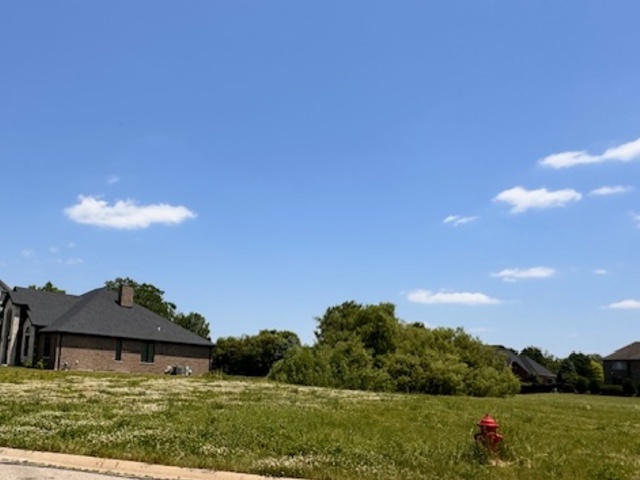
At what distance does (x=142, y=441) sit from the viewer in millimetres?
10250

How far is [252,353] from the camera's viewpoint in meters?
68.2

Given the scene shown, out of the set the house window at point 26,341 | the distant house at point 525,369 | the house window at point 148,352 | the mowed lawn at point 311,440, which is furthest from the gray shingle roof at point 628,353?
the mowed lawn at point 311,440

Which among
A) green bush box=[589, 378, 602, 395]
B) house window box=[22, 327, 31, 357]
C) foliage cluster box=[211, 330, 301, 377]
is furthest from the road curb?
green bush box=[589, 378, 602, 395]

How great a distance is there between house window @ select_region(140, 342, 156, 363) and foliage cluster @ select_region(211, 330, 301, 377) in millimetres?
16231

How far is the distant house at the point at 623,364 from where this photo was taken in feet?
303

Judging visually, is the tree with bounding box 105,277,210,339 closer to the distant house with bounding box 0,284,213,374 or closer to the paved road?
the distant house with bounding box 0,284,213,374

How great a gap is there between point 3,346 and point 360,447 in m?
48.9

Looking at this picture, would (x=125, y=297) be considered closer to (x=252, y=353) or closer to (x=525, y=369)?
(x=252, y=353)

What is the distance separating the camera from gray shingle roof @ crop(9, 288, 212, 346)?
158 feet

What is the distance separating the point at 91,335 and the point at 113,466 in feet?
137

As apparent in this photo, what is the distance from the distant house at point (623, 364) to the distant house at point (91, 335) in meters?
68.8

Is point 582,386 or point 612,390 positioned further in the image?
point 582,386

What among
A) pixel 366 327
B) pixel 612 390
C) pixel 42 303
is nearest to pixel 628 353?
pixel 612 390

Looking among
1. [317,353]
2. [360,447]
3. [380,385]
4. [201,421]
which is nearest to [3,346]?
[317,353]
